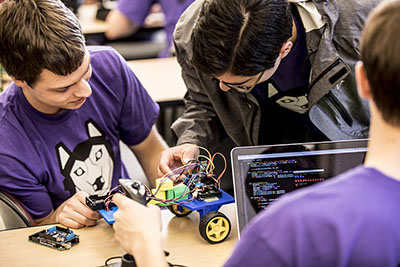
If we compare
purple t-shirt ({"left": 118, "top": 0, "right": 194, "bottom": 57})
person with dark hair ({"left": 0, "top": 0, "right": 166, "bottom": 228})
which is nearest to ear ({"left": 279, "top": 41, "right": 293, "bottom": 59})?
person with dark hair ({"left": 0, "top": 0, "right": 166, "bottom": 228})

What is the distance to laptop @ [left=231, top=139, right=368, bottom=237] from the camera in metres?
1.30

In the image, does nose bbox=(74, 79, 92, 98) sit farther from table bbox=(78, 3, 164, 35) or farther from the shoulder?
table bbox=(78, 3, 164, 35)

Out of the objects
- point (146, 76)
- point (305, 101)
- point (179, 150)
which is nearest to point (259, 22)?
point (305, 101)

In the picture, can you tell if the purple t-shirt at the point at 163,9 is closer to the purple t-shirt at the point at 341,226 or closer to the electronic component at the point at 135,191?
the electronic component at the point at 135,191

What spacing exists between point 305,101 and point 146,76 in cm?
161

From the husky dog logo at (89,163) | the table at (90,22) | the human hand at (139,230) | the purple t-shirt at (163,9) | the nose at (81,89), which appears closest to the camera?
the human hand at (139,230)

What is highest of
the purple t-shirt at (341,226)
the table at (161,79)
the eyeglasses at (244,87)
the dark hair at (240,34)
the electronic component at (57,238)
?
the dark hair at (240,34)

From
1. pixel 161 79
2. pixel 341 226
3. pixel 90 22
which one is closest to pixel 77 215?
pixel 341 226

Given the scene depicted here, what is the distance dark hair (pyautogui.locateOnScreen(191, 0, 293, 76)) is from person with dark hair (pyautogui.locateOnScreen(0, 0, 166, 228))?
397mm

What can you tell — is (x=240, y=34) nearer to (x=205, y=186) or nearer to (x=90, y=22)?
(x=205, y=186)

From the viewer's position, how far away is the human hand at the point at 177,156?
5.23ft

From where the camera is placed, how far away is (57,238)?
1358 mm

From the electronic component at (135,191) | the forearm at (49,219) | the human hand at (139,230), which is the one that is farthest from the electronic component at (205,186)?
the forearm at (49,219)

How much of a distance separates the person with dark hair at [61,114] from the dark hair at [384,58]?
3.13 feet
